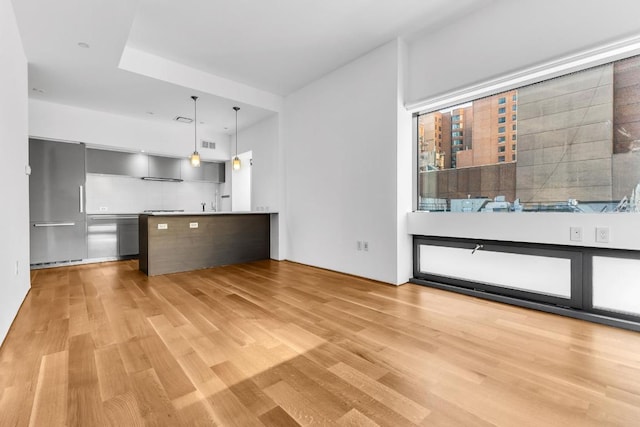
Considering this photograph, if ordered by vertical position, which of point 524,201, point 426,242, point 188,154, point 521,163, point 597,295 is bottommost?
point 597,295

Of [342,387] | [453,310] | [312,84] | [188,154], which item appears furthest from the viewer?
[188,154]

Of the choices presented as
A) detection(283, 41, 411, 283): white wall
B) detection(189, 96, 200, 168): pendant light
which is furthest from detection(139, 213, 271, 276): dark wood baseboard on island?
detection(189, 96, 200, 168): pendant light

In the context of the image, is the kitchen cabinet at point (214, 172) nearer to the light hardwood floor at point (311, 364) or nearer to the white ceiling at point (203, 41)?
the white ceiling at point (203, 41)

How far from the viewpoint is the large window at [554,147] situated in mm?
2369

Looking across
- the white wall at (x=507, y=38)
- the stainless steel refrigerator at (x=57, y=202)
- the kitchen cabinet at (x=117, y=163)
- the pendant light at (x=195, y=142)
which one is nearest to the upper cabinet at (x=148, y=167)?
the kitchen cabinet at (x=117, y=163)

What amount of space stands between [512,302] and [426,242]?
107cm

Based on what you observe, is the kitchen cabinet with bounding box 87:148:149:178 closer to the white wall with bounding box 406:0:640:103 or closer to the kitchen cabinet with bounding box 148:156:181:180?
the kitchen cabinet with bounding box 148:156:181:180

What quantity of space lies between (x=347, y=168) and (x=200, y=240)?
2.57m

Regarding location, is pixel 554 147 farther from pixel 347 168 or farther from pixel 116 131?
pixel 116 131

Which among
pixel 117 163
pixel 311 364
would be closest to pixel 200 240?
pixel 117 163

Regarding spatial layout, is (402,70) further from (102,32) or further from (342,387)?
(342,387)

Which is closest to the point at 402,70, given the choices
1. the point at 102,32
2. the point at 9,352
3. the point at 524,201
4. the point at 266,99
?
the point at 524,201

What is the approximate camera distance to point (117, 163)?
5594mm

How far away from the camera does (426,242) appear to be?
3.60m
